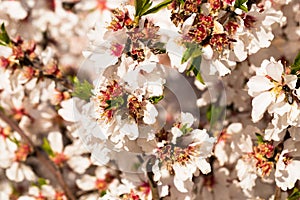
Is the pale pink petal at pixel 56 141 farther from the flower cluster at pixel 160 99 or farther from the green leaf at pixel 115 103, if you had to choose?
the green leaf at pixel 115 103

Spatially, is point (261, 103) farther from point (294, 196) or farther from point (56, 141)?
point (56, 141)

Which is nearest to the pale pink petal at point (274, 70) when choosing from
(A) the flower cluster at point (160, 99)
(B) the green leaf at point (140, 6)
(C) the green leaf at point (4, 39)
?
(A) the flower cluster at point (160, 99)

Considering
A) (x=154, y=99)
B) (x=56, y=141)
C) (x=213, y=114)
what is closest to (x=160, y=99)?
(x=154, y=99)

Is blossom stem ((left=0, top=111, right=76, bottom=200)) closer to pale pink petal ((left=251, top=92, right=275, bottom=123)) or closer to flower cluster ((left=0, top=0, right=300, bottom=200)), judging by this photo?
flower cluster ((left=0, top=0, right=300, bottom=200))

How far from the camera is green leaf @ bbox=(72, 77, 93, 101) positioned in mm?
1121

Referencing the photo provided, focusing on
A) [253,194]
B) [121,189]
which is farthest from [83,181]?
[253,194]

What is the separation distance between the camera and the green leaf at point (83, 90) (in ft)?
3.68

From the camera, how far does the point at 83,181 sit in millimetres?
1404

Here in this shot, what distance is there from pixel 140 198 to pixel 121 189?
39 millimetres

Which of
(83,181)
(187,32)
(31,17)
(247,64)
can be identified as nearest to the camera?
(187,32)

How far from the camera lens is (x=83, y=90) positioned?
3.70 feet

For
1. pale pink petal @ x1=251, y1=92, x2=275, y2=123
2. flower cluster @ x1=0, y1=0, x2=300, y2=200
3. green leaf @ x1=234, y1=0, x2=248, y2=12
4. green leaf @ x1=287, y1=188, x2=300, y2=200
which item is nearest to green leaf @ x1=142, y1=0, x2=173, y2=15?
flower cluster @ x1=0, y1=0, x2=300, y2=200

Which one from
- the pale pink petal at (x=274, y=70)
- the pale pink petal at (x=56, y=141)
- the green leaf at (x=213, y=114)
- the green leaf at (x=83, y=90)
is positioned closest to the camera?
the pale pink petal at (x=274, y=70)

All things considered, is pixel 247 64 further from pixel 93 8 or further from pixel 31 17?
pixel 31 17
